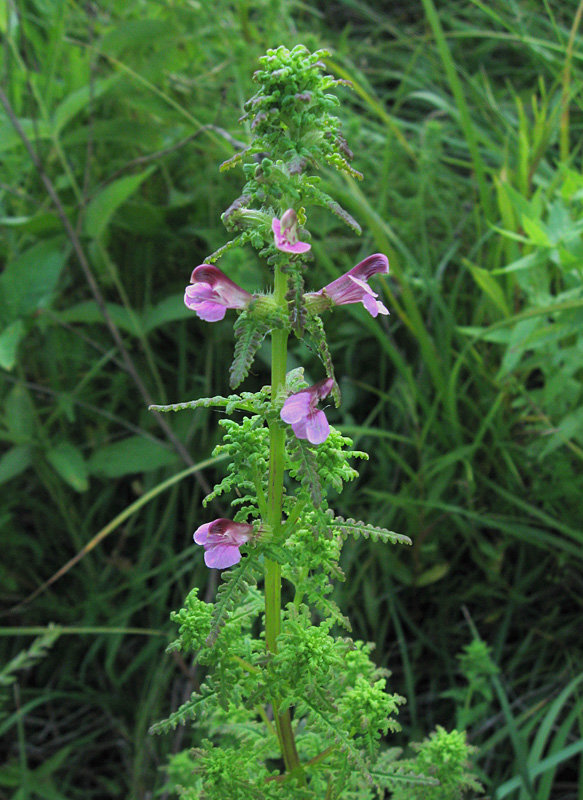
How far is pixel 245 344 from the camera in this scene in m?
0.99

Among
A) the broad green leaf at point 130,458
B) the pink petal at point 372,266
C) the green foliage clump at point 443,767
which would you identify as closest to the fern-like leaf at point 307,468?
the pink petal at point 372,266

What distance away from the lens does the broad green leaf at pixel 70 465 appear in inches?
88.2

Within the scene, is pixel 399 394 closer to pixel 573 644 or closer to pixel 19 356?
pixel 573 644

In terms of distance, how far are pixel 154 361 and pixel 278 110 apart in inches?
76.3

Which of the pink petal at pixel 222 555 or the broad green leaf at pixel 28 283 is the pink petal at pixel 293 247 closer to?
the pink petal at pixel 222 555

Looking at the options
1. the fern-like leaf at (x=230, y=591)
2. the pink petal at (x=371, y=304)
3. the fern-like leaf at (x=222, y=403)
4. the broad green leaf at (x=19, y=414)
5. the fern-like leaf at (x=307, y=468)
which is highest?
the broad green leaf at (x=19, y=414)

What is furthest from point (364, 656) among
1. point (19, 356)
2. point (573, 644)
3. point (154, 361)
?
point (19, 356)

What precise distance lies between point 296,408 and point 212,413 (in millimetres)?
1875

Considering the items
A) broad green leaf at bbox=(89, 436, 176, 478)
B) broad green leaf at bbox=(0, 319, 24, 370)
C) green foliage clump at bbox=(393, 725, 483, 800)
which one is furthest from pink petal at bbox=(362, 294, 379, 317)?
broad green leaf at bbox=(89, 436, 176, 478)

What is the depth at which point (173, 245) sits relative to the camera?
2.83m

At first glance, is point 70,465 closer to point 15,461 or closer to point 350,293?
point 15,461

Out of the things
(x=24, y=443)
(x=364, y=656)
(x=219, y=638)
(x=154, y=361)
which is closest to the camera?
(x=219, y=638)

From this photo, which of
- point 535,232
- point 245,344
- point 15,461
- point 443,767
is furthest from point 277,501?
point 15,461

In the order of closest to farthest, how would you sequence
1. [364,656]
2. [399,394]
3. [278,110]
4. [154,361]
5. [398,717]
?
[278,110] → [364,656] → [398,717] → [399,394] → [154,361]
